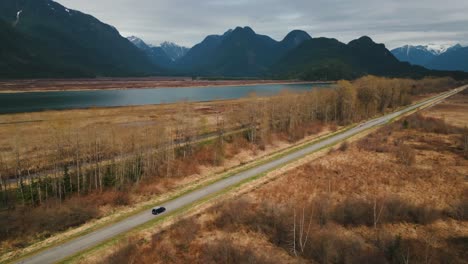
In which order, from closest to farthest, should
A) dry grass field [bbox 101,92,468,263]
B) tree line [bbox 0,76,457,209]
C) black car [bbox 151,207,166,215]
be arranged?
dry grass field [bbox 101,92,468,263] → black car [bbox 151,207,166,215] → tree line [bbox 0,76,457,209]

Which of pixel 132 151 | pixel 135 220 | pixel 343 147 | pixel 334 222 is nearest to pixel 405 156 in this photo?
Answer: pixel 343 147

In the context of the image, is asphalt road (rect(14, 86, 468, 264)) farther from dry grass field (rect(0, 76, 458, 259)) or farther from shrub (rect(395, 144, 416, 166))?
shrub (rect(395, 144, 416, 166))

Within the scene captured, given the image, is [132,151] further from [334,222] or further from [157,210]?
[334,222]

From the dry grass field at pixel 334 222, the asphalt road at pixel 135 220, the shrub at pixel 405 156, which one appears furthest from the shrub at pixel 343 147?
the dry grass field at pixel 334 222

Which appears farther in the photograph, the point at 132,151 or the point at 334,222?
the point at 132,151

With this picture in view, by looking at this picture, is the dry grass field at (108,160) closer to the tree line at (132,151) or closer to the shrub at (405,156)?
the tree line at (132,151)

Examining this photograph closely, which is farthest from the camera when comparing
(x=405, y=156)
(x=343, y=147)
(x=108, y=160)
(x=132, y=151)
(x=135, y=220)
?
(x=343, y=147)

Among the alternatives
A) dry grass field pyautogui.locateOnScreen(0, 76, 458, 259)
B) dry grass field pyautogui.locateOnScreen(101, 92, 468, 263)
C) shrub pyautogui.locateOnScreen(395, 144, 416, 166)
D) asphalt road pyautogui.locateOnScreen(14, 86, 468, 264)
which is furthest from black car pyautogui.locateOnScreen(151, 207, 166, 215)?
shrub pyautogui.locateOnScreen(395, 144, 416, 166)

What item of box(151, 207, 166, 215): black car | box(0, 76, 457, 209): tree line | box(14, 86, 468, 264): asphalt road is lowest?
box(14, 86, 468, 264): asphalt road

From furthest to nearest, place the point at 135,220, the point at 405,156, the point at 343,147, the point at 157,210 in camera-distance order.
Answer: the point at 343,147, the point at 405,156, the point at 157,210, the point at 135,220
